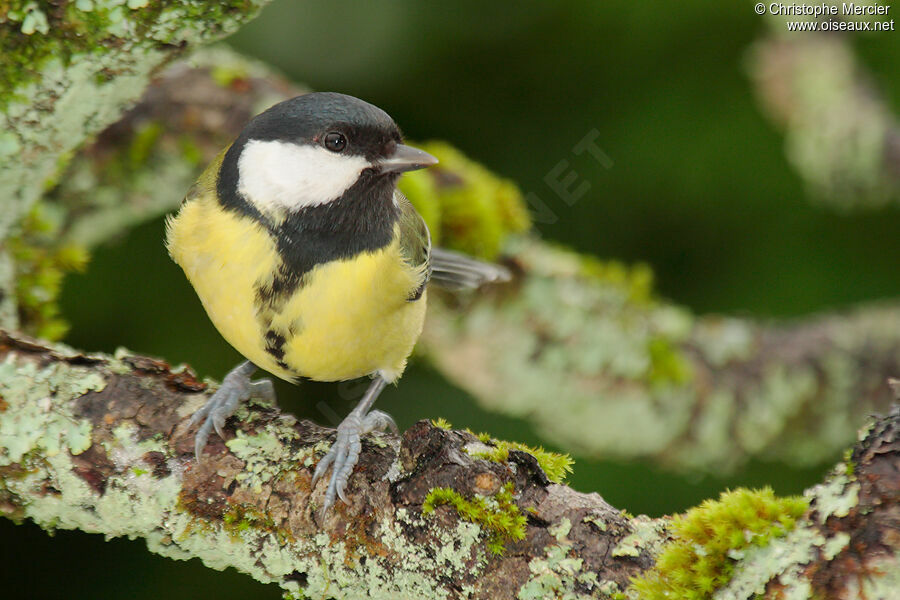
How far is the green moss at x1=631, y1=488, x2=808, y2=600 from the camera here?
3.28 ft

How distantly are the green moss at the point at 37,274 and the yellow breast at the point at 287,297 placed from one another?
0.51 meters

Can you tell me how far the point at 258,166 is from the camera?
1.54 metres

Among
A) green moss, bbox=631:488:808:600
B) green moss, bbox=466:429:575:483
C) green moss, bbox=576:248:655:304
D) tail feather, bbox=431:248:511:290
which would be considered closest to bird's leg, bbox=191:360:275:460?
green moss, bbox=466:429:575:483

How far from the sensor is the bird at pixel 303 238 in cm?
151

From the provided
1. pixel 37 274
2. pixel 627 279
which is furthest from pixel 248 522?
pixel 627 279

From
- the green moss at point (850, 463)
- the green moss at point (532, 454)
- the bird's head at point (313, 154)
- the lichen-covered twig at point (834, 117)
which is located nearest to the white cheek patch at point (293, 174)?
the bird's head at point (313, 154)

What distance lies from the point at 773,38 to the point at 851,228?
926 millimetres

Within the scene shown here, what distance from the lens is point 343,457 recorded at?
1.39 m

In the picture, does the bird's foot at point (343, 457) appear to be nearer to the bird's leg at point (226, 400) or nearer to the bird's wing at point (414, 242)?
the bird's leg at point (226, 400)

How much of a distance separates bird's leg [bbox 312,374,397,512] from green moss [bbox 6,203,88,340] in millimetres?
855

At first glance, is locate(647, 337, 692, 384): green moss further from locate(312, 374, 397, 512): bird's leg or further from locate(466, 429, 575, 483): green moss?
locate(466, 429, 575, 483): green moss

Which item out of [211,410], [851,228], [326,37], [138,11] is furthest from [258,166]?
[851,228]

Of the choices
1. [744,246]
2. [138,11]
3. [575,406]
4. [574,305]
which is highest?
[744,246]

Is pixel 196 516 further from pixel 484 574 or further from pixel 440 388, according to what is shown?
pixel 440 388
